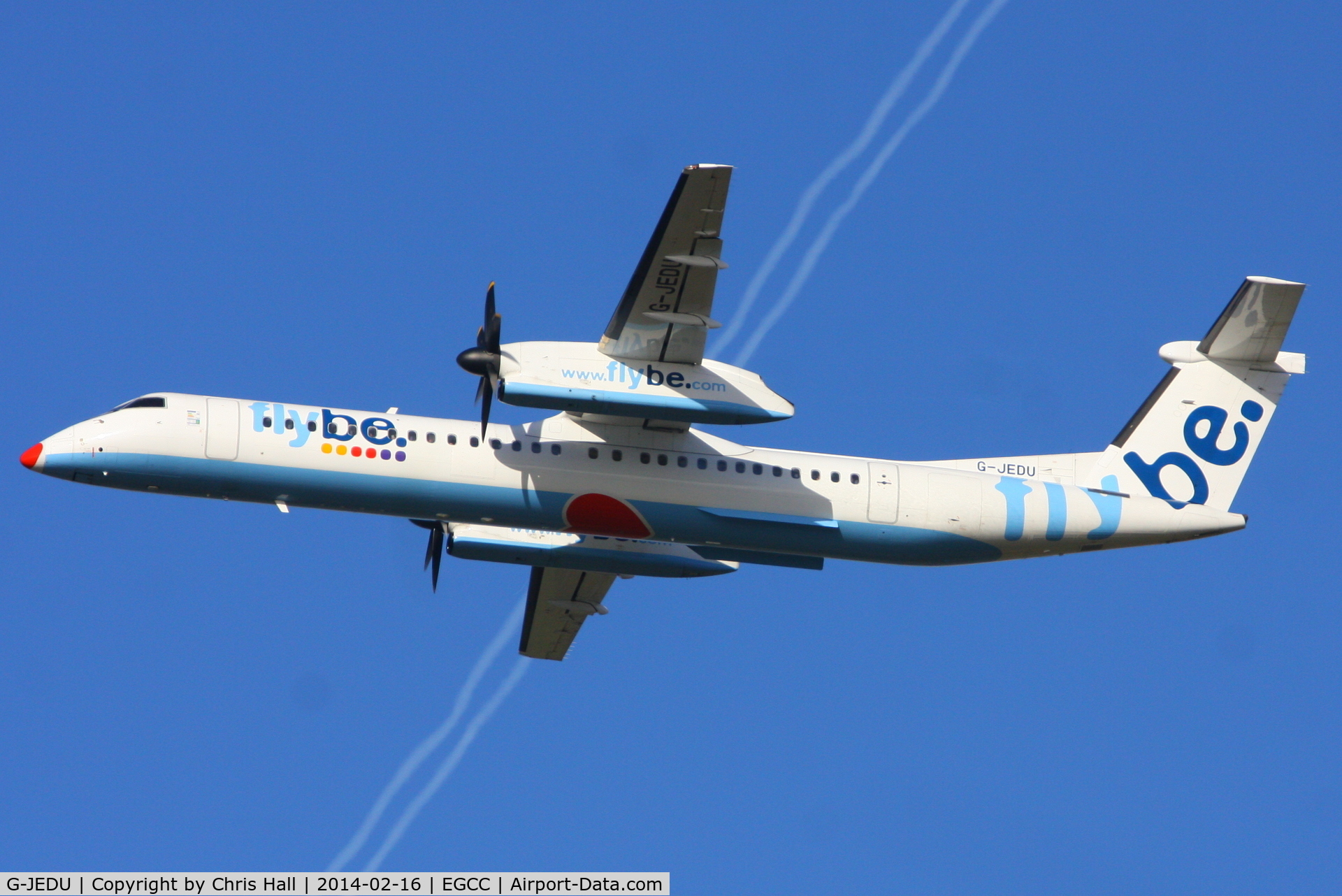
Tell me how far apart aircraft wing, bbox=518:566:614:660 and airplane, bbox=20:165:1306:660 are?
644 mm

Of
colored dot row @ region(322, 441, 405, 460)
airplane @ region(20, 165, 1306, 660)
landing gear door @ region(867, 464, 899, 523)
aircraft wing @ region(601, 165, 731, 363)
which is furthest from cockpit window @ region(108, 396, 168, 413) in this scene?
landing gear door @ region(867, 464, 899, 523)

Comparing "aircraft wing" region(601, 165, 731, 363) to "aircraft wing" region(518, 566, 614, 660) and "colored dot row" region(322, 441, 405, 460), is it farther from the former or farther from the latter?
"aircraft wing" region(518, 566, 614, 660)

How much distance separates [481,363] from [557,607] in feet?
26.8

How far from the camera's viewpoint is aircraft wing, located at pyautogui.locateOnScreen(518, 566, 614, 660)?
3058 centimetres

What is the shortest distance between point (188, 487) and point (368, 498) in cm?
292

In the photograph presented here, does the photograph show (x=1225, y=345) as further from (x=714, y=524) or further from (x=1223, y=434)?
(x=714, y=524)

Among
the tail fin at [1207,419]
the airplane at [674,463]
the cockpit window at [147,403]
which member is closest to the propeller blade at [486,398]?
the airplane at [674,463]

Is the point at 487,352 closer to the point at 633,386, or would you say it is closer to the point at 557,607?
the point at 633,386

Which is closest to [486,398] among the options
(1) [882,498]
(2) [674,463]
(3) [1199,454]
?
(2) [674,463]

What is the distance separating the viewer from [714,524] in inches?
1036

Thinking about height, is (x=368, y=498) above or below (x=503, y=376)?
below

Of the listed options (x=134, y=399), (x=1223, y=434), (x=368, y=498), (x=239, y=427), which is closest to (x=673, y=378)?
(x=368, y=498)

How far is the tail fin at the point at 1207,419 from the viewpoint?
2850 cm

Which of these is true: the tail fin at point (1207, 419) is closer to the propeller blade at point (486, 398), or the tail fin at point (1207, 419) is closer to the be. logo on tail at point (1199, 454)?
the be. logo on tail at point (1199, 454)
